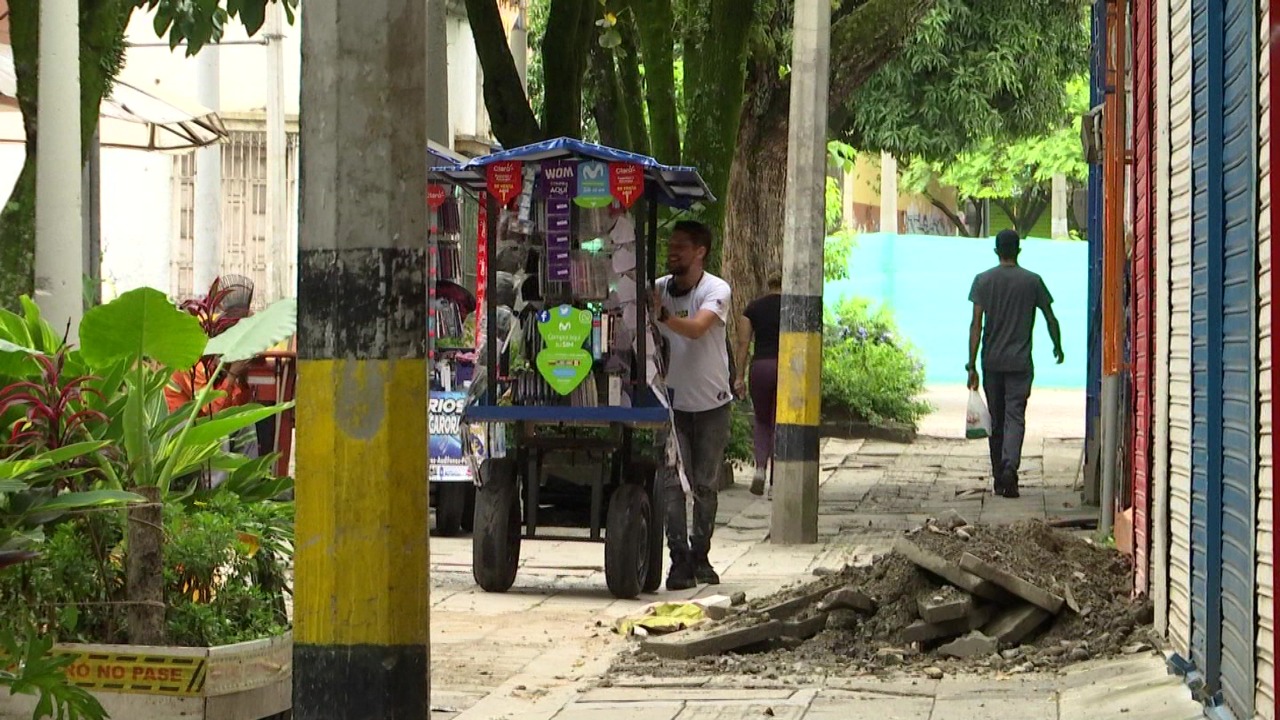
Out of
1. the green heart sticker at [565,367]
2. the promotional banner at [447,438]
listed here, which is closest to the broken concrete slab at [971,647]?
the green heart sticker at [565,367]

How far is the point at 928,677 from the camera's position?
24.7 ft

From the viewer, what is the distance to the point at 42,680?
197 inches

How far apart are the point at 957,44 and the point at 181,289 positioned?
12.2m

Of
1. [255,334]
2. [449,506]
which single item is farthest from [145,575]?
[449,506]

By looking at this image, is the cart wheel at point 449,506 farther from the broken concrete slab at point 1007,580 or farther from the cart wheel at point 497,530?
the broken concrete slab at point 1007,580

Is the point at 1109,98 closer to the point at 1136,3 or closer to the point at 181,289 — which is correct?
the point at 1136,3

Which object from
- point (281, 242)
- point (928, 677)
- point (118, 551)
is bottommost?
point (928, 677)

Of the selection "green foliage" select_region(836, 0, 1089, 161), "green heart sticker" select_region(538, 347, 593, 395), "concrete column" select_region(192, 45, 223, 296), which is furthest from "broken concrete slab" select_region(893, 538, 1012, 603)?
"green foliage" select_region(836, 0, 1089, 161)

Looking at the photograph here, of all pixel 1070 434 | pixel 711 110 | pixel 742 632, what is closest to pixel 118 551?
pixel 742 632

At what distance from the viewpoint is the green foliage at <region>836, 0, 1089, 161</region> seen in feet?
90.7

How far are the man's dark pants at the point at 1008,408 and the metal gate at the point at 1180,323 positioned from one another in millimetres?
7612

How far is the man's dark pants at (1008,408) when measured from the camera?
48.6 ft

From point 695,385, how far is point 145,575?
194 inches

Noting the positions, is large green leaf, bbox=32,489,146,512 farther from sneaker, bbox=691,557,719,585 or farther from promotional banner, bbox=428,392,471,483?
promotional banner, bbox=428,392,471,483
